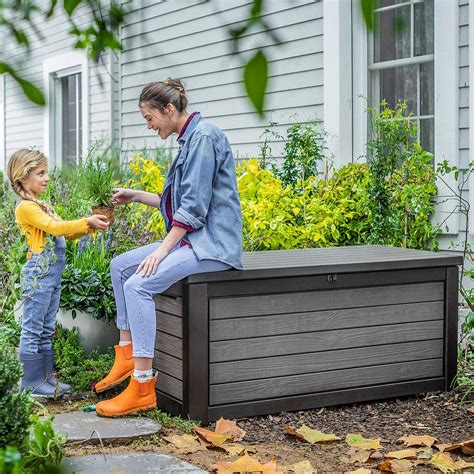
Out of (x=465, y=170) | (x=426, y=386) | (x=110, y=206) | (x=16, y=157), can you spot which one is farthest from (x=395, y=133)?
(x=16, y=157)

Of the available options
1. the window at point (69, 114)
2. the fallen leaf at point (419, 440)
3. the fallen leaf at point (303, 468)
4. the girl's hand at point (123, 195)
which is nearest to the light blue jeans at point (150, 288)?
the girl's hand at point (123, 195)

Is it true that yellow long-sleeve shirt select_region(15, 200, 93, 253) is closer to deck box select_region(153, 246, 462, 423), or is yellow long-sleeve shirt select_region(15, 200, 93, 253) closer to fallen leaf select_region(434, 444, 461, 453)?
deck box select_region(153, 246, 462, 423)

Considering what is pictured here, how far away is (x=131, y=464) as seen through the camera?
3229mm

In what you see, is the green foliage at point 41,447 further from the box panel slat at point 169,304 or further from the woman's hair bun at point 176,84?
the woman's hair bun at point 176,84

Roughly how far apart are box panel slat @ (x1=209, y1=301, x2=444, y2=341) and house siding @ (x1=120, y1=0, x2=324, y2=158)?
186 cm

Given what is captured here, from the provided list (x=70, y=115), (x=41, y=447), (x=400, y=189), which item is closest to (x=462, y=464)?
(x=41, y=447)

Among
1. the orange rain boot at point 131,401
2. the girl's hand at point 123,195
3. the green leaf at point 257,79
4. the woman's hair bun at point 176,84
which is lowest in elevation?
the orange rain boot at point 131,401

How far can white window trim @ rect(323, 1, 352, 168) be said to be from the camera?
6355mm

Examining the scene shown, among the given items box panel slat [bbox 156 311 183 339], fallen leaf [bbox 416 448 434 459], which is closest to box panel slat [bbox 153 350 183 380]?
box panel slat [bbox 156 311 183 339]

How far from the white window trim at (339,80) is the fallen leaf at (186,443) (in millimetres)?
3272

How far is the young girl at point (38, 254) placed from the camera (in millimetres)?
4188

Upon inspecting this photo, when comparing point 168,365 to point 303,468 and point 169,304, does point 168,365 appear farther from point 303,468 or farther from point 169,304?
point 303,468

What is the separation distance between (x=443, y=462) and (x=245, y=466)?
31.1 inches

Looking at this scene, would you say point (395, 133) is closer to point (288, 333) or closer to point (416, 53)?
point (416, 53)
